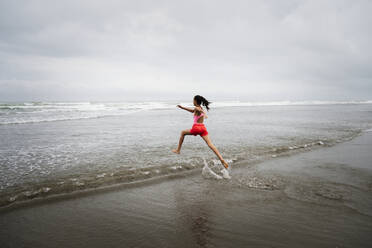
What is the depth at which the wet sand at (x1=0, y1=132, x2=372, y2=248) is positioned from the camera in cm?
307

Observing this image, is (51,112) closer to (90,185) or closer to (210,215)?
(90,185)

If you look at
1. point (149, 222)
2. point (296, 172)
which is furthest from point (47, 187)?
point (296, 172)

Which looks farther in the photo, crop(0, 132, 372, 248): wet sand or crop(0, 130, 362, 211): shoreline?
crop(0, 130, 362, 211): shoreline

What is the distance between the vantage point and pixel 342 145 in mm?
9352

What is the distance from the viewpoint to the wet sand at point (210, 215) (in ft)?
10.1

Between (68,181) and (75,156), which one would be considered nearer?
(68,181)

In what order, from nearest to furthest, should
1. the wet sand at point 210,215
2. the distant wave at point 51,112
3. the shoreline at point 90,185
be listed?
1. the wet sand at point 210,215
2. the shoreline at point 90,185
3. the distant wave at point 51,112

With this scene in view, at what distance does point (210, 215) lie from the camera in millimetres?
3742

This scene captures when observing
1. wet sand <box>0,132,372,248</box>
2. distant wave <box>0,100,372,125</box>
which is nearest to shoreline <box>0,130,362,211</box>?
wet sand <box>0,132,372,248</box>

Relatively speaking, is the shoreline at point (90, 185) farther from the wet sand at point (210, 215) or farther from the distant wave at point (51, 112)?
the distant wave at point (51, 112)

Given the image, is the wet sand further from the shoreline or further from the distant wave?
the distant wave

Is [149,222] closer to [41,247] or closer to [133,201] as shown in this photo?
[133,201]

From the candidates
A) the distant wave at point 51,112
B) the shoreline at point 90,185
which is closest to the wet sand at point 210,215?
the shoreline at point 90,185

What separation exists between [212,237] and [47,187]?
12.1 feet
